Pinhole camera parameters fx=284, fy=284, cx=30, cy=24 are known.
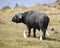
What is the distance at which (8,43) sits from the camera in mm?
15773

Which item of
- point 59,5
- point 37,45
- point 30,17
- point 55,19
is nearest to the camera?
point 37,45

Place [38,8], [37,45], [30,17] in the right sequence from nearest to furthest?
[37,45], [30,17], [38,8]

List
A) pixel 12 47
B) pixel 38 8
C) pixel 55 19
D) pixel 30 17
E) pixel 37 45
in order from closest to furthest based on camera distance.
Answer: pixel 12 47, pixel 37 45, pixel 30 17, pixel 55 19, pixel 38 8

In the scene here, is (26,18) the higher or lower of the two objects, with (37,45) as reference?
higher

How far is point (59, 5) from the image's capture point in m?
45.1

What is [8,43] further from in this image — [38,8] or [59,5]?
[59,5]

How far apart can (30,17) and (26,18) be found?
58 cm

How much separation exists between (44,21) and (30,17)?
5.35 feet

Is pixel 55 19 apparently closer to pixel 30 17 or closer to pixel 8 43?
pixel 30 17

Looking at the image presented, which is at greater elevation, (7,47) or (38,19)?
(38,19)

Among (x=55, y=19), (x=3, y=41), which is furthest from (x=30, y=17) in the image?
(x=55, y=19)

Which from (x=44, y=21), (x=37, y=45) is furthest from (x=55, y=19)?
(x=37, y=45)

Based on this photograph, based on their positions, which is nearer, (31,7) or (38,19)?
(38,19)

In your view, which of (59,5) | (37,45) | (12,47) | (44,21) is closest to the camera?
(12,47)
